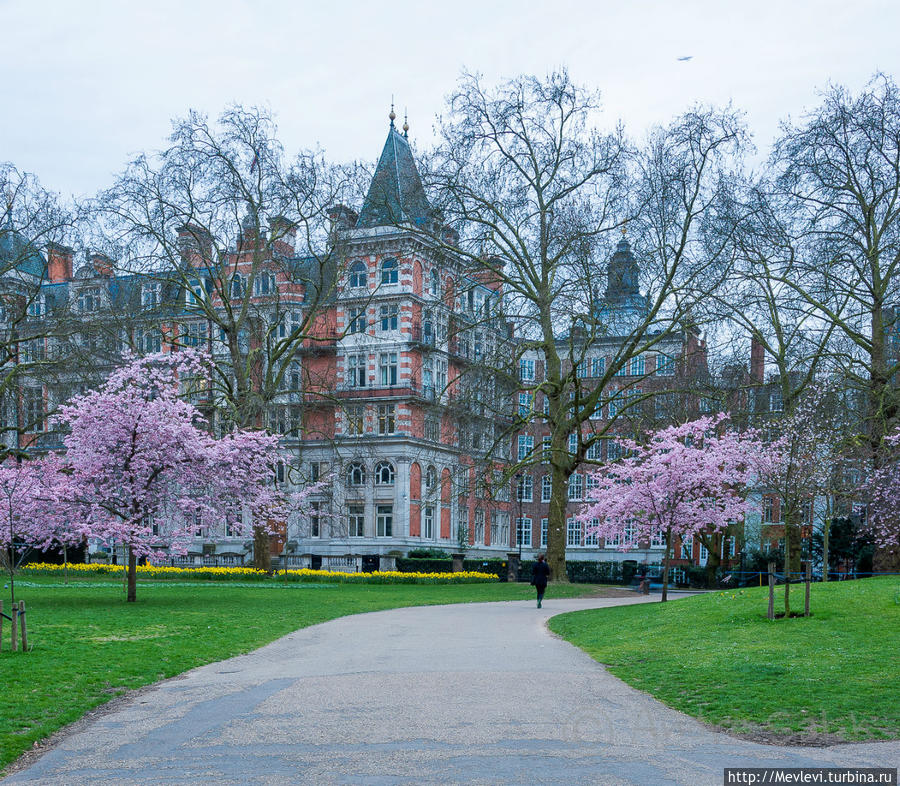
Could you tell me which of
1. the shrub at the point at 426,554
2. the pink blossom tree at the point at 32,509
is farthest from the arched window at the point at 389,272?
the pink blossom tree at the point at 32,509

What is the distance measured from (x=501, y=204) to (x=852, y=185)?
11679 millimetres

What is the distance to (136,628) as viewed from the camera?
20.8 metres

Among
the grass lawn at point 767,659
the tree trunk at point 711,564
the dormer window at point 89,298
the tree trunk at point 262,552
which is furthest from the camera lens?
the tree trunk at point 711,564

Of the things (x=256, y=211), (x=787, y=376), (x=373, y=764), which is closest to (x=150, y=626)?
(x=373, y=764)

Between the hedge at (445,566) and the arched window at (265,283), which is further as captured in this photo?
the hedge at (445,566)

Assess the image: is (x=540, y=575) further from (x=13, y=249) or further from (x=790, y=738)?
(x=13, y=249)

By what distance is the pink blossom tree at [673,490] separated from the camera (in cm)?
3098

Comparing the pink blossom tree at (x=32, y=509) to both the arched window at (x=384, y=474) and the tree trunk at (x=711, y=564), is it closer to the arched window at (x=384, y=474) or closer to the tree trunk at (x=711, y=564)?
the arched window at (x=384, y=474)

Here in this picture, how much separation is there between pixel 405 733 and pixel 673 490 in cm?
2224

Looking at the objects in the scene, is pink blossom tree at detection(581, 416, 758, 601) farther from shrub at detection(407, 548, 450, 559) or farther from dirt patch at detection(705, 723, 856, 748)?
dirt patch at detection(705, 723, 856, 748)

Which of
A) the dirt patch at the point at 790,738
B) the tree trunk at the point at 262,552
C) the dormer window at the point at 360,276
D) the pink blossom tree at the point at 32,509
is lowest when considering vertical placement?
the tree trunk at the point at 262,552

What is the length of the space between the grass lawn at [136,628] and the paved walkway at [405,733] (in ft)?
1.95

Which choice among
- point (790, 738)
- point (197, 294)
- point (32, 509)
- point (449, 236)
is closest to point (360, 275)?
point (197, 294)

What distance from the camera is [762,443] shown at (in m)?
→ 35.5
